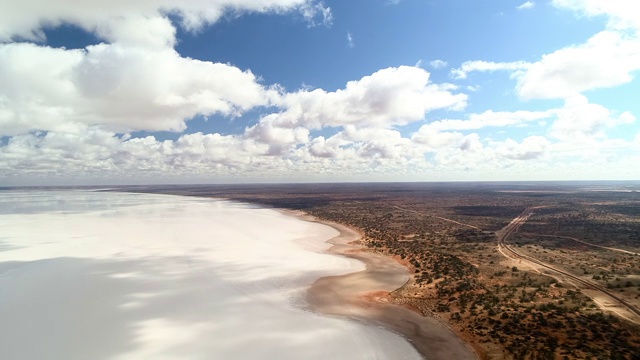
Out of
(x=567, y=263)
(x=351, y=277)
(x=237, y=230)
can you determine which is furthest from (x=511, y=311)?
(x=237, y=230)

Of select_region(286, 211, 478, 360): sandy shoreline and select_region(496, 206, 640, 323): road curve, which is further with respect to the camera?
select_region(496, 206, 640, 323): road curve

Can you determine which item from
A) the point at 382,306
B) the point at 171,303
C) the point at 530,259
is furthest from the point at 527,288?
the point at 171,303

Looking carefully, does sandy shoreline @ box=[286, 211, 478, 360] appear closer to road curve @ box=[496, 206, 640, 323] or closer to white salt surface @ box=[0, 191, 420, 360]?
white salt surface @ box=[0, 191, 420, 360]

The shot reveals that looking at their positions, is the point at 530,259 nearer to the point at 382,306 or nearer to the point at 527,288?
the point at 527,288

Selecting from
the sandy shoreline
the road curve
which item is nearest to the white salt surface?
the sandy shoreline

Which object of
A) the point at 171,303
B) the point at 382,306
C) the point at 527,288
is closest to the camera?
the point at 382,306

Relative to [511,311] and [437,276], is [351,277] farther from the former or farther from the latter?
[511,311]
